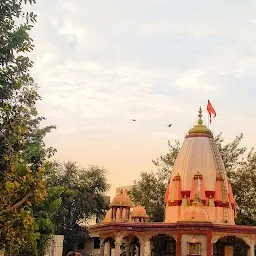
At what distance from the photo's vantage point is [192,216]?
24.0 meters

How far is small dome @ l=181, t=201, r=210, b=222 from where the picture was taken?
2394 cm

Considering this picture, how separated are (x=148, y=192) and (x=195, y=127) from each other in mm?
9950

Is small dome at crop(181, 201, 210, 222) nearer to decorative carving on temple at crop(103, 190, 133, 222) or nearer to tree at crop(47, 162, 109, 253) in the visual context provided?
decorative carving on temple at crop(103, 190, 133, 222)

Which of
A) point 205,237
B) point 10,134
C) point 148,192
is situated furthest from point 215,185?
point 10,134

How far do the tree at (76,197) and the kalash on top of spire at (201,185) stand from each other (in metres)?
10.5

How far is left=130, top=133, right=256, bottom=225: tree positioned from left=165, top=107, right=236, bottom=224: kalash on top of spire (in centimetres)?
732

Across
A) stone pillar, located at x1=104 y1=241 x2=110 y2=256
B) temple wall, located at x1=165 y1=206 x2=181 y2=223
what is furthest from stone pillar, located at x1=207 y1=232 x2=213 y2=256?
stone pillar, located at x1=104 y1=241 x2=110 y2=256

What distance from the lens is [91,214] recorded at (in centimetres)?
4034

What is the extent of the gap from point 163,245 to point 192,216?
20.3 feet

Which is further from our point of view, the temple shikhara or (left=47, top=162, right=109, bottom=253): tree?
(left=47, top=162, right=109, bottom=253): tree

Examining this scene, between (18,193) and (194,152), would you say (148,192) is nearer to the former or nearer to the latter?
(194,152)

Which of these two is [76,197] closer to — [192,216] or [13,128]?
[192,216]

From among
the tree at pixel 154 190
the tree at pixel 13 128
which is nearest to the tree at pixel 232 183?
the tree at pixel 154 190

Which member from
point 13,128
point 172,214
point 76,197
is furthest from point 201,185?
point 13,128
